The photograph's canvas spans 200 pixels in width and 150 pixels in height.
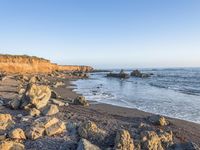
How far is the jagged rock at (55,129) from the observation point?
8.96m

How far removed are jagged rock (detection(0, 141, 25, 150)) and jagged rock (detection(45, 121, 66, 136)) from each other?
124cm

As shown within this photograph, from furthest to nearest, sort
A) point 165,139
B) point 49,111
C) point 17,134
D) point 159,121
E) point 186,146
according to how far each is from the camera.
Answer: point 49,111 < point 159,121 < point 165,139 < point 17,134 < point 186,146

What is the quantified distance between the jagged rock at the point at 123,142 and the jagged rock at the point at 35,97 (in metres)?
6.99

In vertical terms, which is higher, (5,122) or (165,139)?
(5,122)

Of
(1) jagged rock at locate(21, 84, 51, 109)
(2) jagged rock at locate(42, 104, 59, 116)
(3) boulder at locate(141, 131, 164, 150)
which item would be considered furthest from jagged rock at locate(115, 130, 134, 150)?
(1) jagged rock at locate(21, 84, 51, 109)

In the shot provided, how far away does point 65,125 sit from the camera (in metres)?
9.85

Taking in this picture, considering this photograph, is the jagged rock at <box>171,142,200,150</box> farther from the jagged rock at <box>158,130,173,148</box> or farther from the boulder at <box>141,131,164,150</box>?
the boulder at <box>141,131,164,150</box>

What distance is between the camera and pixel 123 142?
770cm

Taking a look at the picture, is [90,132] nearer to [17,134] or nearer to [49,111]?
[17,134]

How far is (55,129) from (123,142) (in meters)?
2.61

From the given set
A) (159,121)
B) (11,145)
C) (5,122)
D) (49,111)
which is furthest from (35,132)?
(159,121)

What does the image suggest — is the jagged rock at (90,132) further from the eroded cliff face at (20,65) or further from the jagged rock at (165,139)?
the eroded cliff face at (20,65)

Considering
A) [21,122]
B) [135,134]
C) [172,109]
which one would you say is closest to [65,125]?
[21,122]

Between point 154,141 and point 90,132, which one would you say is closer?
point 154,141
